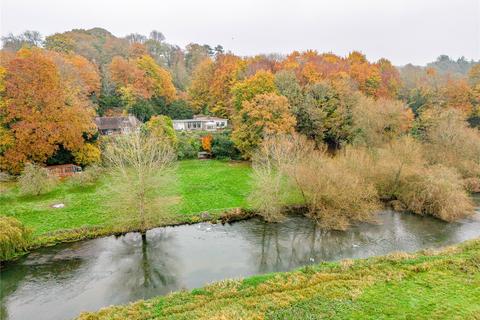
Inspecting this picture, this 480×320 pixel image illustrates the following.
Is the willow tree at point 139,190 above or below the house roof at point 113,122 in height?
below

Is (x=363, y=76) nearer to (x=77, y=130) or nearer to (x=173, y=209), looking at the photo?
(x=173, y=209)

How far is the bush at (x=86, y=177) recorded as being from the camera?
2847 cm

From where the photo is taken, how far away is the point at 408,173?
26375 millimetres

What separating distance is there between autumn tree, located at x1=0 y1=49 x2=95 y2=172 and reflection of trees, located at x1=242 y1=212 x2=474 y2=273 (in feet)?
65.4

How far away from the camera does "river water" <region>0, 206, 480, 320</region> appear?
15375 millimetres

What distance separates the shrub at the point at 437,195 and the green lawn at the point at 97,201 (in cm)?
1405

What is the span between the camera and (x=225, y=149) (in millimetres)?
39781

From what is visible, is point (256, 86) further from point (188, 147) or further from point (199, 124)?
point (199, 124)

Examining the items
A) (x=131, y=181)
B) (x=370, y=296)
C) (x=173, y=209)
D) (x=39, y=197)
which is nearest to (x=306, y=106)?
(x=173, y=209)

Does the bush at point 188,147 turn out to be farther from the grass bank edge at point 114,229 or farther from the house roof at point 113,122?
the grass bank edge at point 114,229

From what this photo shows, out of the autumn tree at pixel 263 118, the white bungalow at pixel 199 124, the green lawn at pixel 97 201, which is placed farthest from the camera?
the white bungalow at pixel 199 124

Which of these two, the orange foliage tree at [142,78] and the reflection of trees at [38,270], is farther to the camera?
the orange foliage tree at [142,78]

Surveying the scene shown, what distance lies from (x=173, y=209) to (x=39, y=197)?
37.1ft

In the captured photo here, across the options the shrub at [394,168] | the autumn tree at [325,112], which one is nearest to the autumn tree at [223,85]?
the autumn tree at [325,112]
